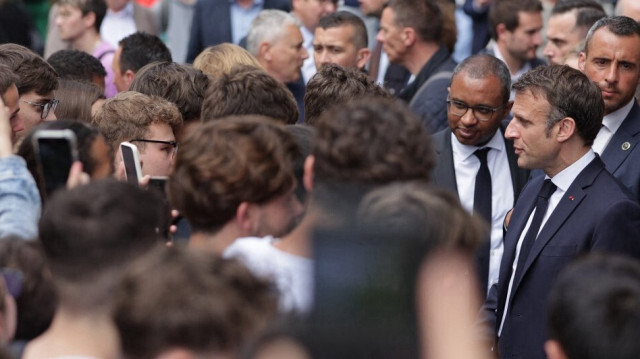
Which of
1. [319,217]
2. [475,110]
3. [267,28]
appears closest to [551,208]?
[475,110]

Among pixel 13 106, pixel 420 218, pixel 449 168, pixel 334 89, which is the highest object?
pixel 420 218

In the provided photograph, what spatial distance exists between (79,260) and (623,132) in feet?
12.6

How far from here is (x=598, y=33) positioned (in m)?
6.32

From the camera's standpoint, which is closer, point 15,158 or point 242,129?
point 242,129

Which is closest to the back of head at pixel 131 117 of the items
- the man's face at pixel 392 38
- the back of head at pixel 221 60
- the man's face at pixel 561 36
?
the back of head at pixel 221 60

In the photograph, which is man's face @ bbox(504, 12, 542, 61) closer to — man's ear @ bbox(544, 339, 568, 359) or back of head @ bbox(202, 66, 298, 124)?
back of head @ bbox(202, 66, 298, 124)

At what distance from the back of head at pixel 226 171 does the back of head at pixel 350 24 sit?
4935mm

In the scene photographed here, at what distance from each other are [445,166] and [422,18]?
221cm

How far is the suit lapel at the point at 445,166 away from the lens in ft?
19.6

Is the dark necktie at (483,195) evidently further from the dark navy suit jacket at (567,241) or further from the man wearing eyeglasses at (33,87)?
the man wearing eyeglasses at (33,87)

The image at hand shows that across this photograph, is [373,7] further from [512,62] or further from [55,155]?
[55,155]

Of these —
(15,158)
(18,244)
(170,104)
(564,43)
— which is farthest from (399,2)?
(18,244)

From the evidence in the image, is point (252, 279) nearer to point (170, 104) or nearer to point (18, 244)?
point (18, 244)

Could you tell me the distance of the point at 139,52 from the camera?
7535mm
